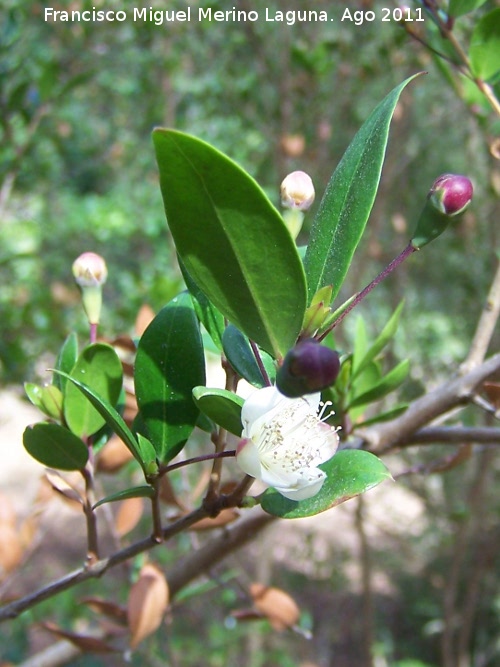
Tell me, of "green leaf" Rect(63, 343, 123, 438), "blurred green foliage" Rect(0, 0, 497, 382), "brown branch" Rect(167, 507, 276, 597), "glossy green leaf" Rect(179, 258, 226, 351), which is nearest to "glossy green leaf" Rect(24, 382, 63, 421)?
"green leaf" Rect(63, 343, 123, 438)

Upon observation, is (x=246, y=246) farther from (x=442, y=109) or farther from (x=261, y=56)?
(x=442, y=109)

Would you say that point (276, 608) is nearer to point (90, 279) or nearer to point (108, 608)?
point (108, 608)

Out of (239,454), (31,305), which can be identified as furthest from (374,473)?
(31,305)

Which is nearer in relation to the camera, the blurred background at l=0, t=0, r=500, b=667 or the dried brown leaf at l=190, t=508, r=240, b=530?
the dried brown leaf at l=190, t=508, r=240, b=530

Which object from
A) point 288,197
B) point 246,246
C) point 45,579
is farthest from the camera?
point 45,579

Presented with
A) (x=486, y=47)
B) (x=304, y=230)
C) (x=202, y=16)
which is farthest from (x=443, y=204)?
(x=202, y=16)

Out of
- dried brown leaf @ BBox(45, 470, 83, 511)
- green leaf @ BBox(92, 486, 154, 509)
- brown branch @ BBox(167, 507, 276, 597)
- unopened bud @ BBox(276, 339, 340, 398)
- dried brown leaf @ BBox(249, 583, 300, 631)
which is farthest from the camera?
dried brown leaf @ BBox(249, 583, 300, 631)

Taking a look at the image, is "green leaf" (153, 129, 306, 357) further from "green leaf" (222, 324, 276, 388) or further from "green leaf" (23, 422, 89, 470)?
"green leaf" (23, 422, 89, 470)

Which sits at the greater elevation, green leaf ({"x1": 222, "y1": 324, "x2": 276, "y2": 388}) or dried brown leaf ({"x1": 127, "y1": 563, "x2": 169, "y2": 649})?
green leaf ({"x1": 222, "y1": 324, "x2": 276, "y2": 388})
